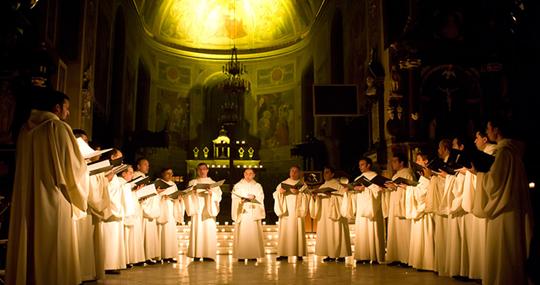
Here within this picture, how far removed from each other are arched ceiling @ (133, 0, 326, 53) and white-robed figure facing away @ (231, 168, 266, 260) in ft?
44.6

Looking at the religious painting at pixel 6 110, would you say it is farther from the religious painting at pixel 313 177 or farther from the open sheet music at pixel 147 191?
the religious painting at pixel 313 177

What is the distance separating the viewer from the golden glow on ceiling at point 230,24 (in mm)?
24594

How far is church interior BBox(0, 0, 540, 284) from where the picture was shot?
8.98 meters

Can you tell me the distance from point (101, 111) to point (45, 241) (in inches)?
457

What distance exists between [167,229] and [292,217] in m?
2.67

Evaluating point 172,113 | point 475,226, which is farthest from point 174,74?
point 475,226

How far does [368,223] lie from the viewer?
10305 millimetres

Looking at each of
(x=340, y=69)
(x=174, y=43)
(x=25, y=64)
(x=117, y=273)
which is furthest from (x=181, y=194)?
Answer: (x=174, y=43)

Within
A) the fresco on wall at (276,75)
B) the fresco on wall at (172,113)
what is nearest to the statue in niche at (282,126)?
the fresco on wall at (276,75)

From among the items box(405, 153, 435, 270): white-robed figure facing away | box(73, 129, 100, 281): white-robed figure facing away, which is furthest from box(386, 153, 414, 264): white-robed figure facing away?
box(73, 129, 100, 281): white-robed figure facing away

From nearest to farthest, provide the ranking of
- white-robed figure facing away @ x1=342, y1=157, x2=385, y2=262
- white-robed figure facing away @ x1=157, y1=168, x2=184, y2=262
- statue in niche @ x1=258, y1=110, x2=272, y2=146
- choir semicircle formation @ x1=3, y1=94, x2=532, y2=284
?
choir semicircle formation @ x1=3, y1=94, x2=532, y2=284 < white-robed figure facing away @ x1=342, y1=157, x2=385, y2=262 < white-robed figure facing away @ x1=157, y1=168, x2=184, y2=262 < statue in niche @ x1=258, y1=110, x2=272, y2=146

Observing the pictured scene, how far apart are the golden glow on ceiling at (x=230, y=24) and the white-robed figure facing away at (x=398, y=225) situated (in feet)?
50.3

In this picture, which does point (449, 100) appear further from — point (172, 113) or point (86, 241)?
point (172, 113)

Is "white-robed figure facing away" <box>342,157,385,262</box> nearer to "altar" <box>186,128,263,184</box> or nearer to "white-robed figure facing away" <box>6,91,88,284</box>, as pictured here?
"white-robed figure facing away" <box>6,91,88,284</box>
